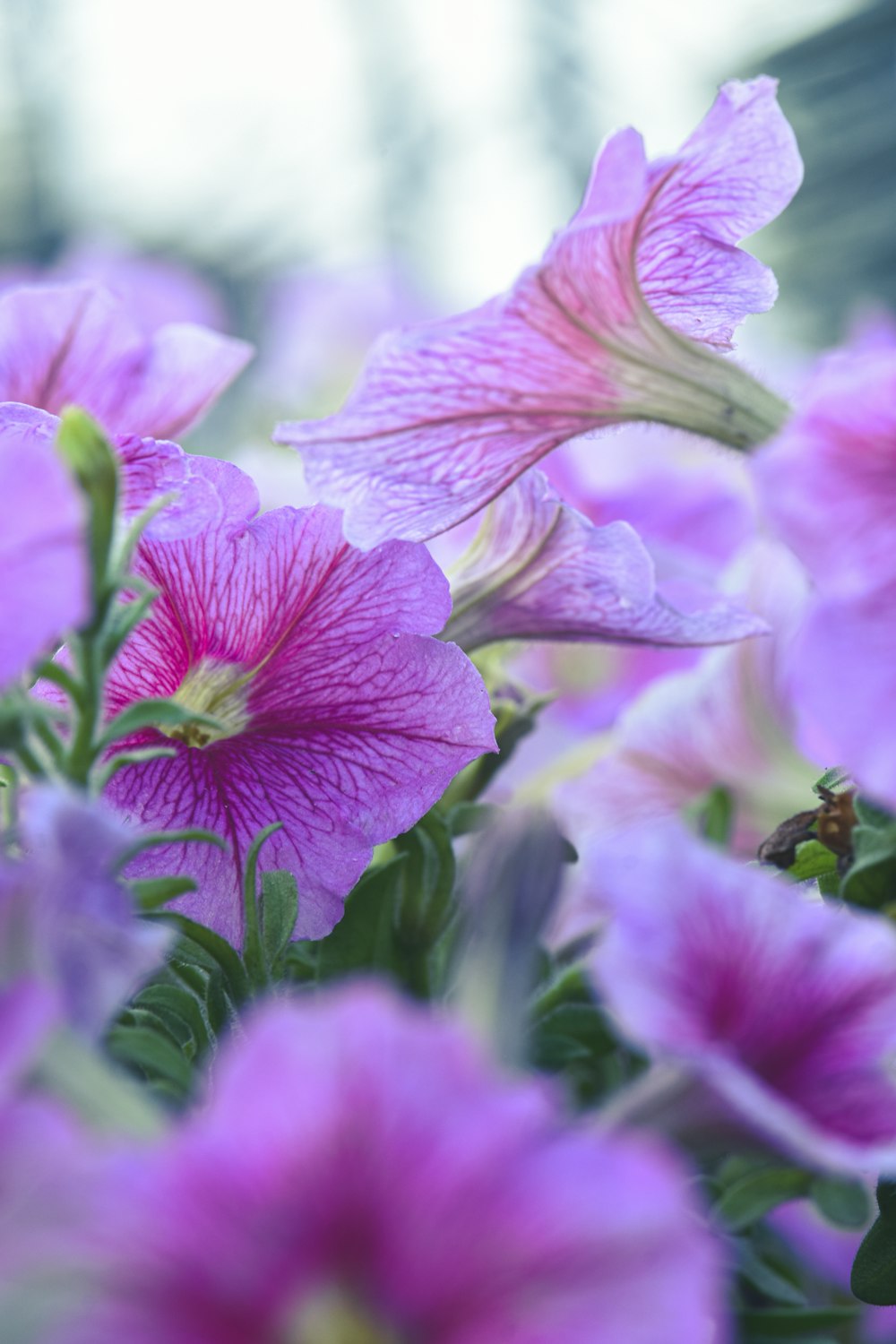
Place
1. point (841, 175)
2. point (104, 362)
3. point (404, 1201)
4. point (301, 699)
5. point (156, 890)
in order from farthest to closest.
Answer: point (841, 175) → point (104, 362) → point (301, 699) → point (156, 890) → point (404, 1201)

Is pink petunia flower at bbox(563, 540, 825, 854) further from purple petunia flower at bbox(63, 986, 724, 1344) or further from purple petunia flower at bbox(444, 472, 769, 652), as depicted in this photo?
purple petunia flower at bbox(63, 986, 724, 1344)

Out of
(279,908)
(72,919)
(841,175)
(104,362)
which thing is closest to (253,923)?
(279,908)

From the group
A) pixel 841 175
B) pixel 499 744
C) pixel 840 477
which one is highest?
pixel 840 477

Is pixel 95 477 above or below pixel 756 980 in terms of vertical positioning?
above

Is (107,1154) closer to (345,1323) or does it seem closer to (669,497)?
(345,1323)

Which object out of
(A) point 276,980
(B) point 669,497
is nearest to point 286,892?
(A) point 276,980

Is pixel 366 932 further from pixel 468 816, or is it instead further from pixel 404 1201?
pixel 404 1201

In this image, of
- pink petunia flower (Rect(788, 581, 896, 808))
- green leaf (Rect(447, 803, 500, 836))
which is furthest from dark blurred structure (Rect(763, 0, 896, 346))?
pink petunia flower (Rect(788, 581, 896, 808))
